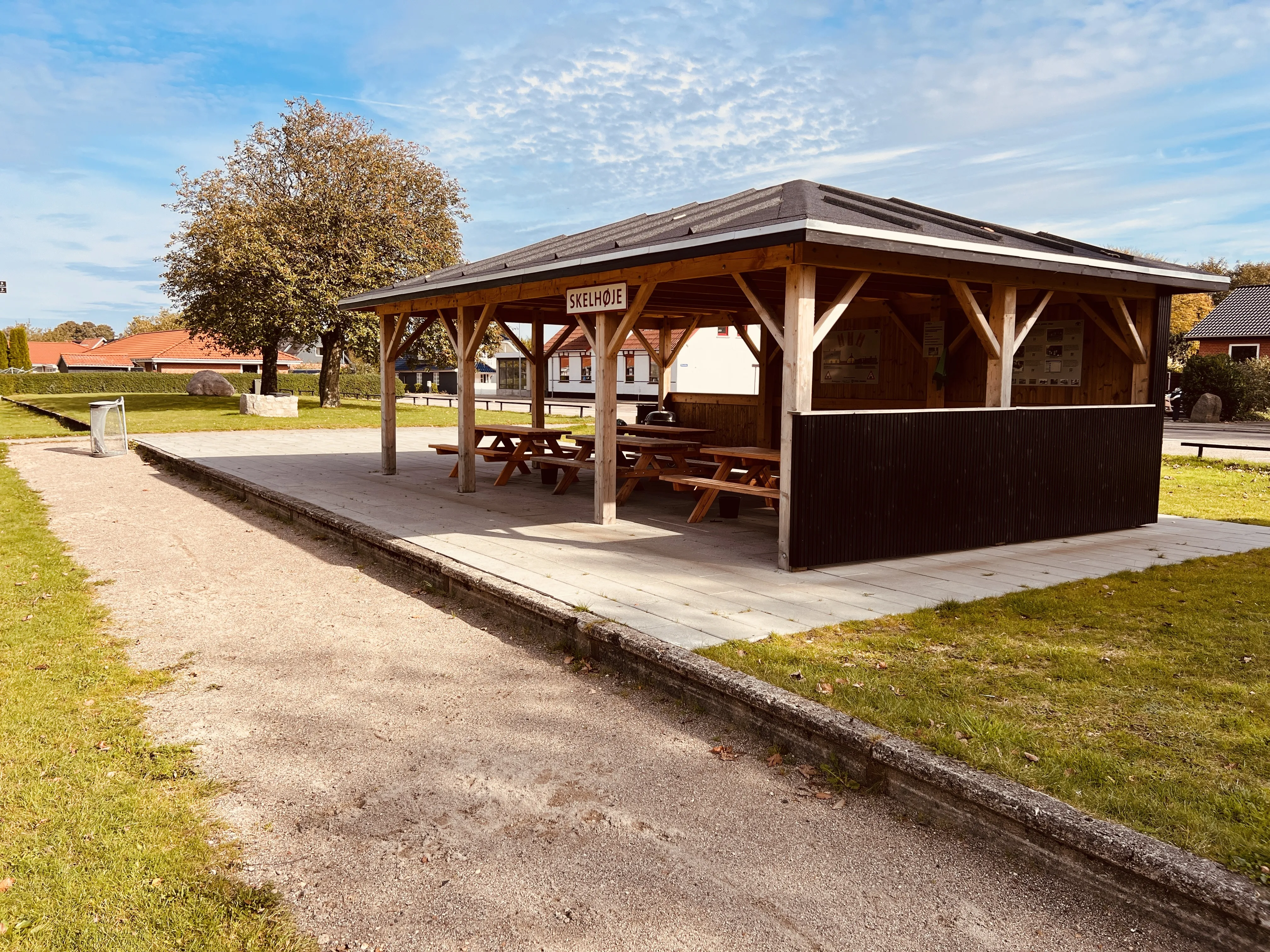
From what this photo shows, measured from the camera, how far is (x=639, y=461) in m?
10.8

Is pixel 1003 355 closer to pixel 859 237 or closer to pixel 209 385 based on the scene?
pixel 859 237

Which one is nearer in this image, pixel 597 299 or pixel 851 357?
pixel 597 299

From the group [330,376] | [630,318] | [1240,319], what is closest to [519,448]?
[630,318]

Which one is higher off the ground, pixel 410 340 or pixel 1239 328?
pixel 1239 328

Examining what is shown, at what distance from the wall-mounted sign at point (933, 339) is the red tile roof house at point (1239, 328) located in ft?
127

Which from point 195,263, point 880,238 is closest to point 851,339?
point 880,238

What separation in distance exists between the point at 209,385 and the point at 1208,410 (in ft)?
126

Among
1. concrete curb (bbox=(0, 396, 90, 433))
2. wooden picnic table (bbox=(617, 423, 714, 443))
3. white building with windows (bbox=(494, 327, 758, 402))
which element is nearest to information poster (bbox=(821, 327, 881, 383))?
wooden picnic table (bbox=(617, 423, 714, 443))

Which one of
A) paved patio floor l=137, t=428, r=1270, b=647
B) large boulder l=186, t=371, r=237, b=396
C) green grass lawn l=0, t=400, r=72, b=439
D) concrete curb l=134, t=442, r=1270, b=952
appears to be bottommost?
concrete curb l=134, t=442, r=1270, b=952

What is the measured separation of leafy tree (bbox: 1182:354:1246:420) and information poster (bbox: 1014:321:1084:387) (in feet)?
88.0

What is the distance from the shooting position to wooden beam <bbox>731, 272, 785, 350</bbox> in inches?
272

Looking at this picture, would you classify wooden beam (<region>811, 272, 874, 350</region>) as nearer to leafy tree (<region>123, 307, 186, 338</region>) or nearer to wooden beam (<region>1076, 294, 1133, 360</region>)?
wooden beam (<region>1076, 294, 1133, 360</region>)

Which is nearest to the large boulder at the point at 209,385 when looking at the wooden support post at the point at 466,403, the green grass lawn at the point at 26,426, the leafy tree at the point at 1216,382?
the green grass lawn at the point at 26,426

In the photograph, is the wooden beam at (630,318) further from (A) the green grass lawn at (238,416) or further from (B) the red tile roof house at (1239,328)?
(B) the red tile roof house at (1239,328)
